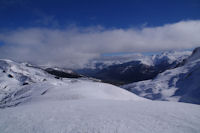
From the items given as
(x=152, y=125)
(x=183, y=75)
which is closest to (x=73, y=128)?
(x=152, y=125)

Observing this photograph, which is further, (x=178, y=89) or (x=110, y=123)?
(x=178, y=89)

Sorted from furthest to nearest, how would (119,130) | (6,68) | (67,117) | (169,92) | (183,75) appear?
(6,68), (183,75), (169,92), (67,117), (119,130)

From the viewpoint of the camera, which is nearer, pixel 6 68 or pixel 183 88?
pixel 183 88

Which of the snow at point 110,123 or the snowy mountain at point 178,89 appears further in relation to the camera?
the snowy mountain at point 178,89

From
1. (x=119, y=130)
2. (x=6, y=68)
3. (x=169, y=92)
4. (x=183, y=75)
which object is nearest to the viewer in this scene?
(x=119, y=130)

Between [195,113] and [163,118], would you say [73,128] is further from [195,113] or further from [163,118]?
[195,113]

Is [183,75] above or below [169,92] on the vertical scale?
above

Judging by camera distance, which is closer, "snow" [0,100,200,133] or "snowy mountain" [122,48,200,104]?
"snow" [0,100,200,133]

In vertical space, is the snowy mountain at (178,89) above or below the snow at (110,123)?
below

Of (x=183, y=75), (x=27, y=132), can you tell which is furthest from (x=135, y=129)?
(x=183, y=75)

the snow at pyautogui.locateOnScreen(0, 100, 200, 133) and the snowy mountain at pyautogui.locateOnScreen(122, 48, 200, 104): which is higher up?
the snow at pyautogui.locateOnScreen(0, 100, 200, 133)

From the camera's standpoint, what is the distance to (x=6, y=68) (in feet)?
433

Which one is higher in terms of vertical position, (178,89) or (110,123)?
(110,123)

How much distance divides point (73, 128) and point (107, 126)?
6.05 feet
